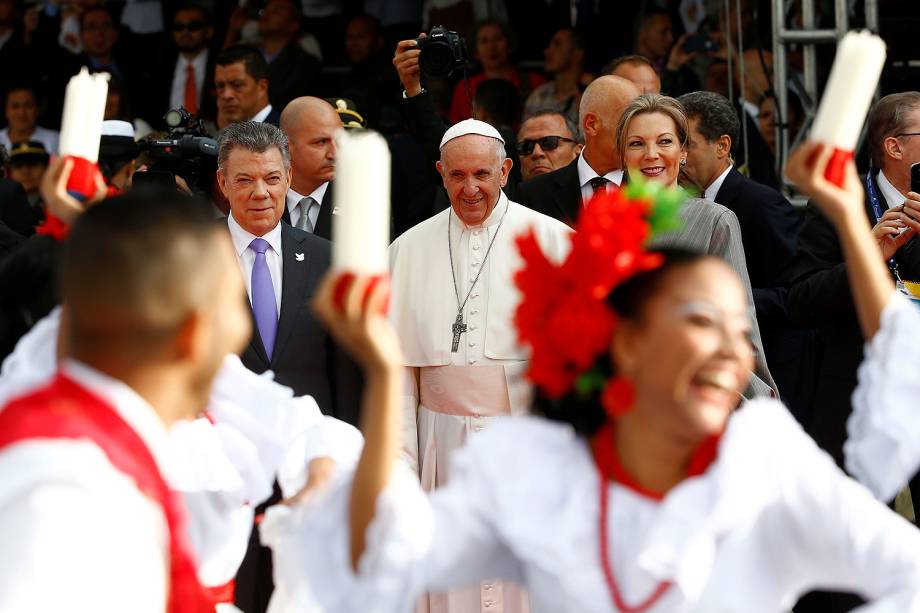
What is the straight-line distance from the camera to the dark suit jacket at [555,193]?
6.37 meters

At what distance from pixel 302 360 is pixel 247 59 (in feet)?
9.02

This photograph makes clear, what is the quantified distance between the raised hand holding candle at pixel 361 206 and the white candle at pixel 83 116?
911mm

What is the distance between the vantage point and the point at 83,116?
306 cm

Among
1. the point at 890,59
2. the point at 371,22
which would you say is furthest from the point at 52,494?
the point at 371,22

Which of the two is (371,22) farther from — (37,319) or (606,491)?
(606,491)

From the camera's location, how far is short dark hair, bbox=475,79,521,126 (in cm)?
829

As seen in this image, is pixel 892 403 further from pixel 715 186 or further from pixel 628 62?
pixel 628 62

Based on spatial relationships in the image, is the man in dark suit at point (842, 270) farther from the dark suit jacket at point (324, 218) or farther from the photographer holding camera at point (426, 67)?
the dark suit jacket at point (324, 218)

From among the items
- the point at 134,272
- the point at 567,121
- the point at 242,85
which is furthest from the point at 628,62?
the point at 134,272

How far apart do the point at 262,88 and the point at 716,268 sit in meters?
5.41

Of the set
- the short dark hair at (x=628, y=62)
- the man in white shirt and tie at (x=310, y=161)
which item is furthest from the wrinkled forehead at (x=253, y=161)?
the short dark hair at (x=628, y=62)

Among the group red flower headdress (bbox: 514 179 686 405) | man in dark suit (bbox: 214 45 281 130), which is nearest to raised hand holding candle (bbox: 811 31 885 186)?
red flower headdress (bbox: 514 179 686 405)

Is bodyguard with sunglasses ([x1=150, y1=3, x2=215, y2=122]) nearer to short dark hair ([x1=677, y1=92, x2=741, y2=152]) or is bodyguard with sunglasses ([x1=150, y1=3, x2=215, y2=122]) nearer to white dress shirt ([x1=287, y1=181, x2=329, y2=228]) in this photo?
white dress shirt ([x1=287, y1=181, x2=329, y2=228])

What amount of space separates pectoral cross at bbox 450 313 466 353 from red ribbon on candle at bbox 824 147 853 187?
3.01m
